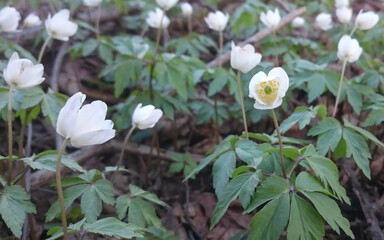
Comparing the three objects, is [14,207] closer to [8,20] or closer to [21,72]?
[21,72]

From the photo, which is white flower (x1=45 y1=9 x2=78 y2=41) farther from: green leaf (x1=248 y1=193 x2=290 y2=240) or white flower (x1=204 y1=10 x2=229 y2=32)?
green leaf (x1=248 y1=193 x2=290 y2=240)

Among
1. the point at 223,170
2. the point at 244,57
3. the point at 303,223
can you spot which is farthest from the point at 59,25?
the point at 303,223

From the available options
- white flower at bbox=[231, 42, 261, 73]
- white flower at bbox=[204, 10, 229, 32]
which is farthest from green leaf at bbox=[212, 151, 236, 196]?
A: white flower at bbox=[204, 10, 229, 32]

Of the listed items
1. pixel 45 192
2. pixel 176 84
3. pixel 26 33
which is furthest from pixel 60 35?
pixel 26 33

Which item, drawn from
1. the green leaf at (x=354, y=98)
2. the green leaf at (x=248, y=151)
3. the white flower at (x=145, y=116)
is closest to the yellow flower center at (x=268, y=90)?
the green leaf at (x=248, y=151)

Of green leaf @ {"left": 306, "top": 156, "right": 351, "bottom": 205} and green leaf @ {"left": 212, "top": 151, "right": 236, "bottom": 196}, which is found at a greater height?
green leaf @ {"left": 306, "top": 156, "right": 351, "bottom": 205}
